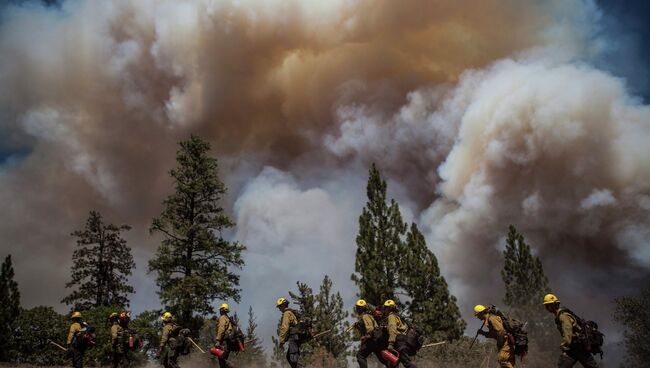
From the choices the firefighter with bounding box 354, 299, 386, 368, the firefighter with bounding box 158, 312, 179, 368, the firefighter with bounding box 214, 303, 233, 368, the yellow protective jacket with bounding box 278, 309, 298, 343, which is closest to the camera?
the firefighter with bounding box 354, 299, 386, 368

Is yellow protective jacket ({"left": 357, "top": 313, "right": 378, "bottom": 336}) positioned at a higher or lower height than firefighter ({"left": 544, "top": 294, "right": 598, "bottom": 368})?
higher

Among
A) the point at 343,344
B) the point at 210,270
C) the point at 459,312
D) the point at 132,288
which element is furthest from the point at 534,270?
the point at 132,288

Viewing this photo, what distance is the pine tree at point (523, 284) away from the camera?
128 ft

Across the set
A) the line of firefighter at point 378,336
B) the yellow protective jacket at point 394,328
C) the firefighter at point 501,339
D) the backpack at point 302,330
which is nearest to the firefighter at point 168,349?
the line of firefighter at point 378,336

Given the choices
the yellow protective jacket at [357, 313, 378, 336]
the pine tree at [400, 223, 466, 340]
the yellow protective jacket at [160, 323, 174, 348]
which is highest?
the pine tree at [400, 223, 466, 340]

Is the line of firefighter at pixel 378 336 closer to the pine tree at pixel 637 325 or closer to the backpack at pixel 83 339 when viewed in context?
the backpack at pixel 83 339

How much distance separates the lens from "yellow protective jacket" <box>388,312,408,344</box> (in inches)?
569

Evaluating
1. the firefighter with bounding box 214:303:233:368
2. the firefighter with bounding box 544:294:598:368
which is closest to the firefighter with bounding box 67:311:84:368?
→ the firefighter with bounding box 214:303:233:368

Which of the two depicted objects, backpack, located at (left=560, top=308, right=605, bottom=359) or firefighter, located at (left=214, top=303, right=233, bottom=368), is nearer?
backpack, located at (left=560, top=308, right=605, bottom=359)

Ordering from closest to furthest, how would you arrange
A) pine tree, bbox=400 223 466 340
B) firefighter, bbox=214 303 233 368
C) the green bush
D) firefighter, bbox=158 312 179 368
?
firefighter, bbox=214 303 233 368 < firefighter, bbox=158 312 179 368 < pine tree, bbox=400 223 466 340 < the green bush

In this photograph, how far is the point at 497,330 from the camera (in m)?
13.2

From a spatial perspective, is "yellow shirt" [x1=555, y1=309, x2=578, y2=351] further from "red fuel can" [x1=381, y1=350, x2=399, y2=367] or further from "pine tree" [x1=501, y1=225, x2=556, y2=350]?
"pine tree" [x1=501, y1=225, x2=556, y2=350]

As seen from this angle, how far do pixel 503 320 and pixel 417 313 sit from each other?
24217mm

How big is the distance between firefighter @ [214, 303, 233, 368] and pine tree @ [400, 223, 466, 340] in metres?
21.9
